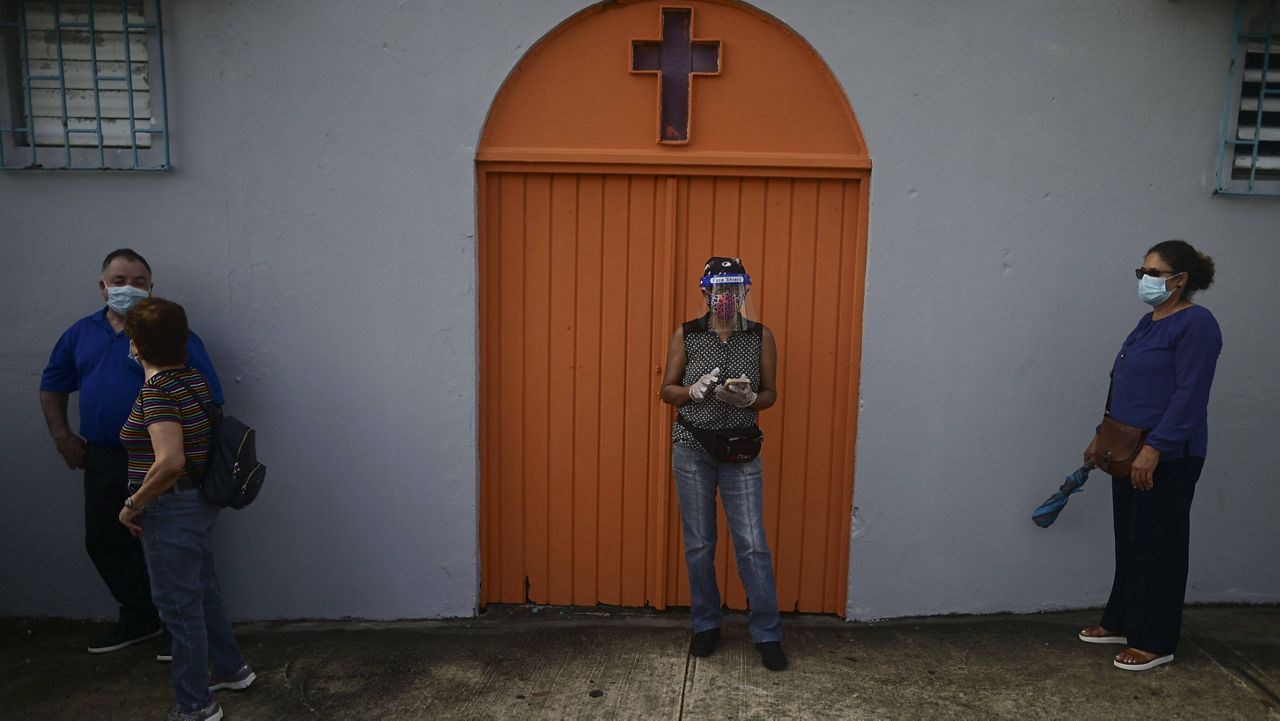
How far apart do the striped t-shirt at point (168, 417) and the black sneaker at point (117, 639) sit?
1.35 meters

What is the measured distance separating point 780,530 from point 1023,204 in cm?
192

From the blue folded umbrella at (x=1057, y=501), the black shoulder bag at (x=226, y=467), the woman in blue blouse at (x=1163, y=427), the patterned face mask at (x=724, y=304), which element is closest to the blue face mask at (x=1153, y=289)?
the woman in blue blouse at (x=1163, y=427)

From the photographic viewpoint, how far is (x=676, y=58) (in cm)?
434

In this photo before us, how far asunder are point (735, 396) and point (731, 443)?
0.25 meters

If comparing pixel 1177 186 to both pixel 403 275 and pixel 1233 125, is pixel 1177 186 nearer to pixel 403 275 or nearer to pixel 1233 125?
pixel 1233 125

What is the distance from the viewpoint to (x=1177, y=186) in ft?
14.3

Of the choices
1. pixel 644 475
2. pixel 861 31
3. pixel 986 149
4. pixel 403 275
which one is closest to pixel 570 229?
pixel 403 275

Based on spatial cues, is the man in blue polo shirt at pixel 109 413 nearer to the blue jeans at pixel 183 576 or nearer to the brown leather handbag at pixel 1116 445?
the blue jeans at pixel 183 576

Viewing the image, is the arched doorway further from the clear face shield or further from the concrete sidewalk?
the clear face shield

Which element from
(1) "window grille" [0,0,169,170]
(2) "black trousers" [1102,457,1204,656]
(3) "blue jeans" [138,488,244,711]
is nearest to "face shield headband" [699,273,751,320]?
(2) "black trousers" [1102,457,1204,656]

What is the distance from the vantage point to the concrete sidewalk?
12.4 ft

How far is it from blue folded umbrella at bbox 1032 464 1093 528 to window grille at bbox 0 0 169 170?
4384 millimetres

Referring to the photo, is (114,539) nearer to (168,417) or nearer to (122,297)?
(122,297)

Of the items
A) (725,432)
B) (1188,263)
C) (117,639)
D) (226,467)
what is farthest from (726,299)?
(117,639)
